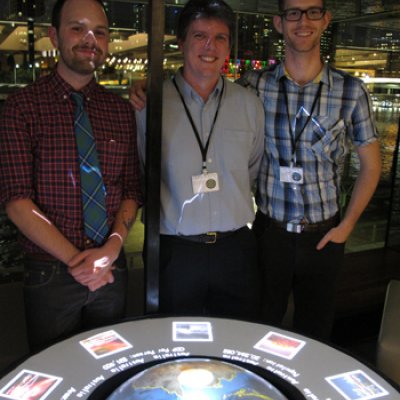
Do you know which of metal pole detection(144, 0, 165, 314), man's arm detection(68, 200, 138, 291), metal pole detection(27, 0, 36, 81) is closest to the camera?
metal pole detection(144, 0, 165, 314)

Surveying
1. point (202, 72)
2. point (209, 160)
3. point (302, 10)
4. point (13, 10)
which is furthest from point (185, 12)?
point (13, 10)

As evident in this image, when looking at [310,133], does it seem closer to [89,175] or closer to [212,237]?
[212,237]

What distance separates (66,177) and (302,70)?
40.5 inches

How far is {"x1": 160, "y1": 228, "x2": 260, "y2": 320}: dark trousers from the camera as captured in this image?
1.89 m

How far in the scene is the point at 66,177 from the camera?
5.30 feet

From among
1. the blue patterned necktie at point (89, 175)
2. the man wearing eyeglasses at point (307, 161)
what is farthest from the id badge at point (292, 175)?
A: the blue patterned necktie at point (89, 175)

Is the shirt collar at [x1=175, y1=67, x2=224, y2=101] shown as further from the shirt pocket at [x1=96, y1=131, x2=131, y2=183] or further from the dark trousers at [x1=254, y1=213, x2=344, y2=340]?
the dark trousers at [x1=254, y1=213, x2=344, y2=340]

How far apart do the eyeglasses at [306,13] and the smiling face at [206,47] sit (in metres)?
0.25

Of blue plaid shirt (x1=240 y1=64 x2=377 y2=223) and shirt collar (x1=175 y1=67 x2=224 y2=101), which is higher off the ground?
shirt collar (x1=175 y1=67 x2=224 y2=101)

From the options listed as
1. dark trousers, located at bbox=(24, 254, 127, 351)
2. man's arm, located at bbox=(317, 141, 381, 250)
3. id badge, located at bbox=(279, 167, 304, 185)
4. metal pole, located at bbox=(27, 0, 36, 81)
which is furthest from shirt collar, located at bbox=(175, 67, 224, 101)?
metal pole, located at bbox=(27, 0, 36, 81)

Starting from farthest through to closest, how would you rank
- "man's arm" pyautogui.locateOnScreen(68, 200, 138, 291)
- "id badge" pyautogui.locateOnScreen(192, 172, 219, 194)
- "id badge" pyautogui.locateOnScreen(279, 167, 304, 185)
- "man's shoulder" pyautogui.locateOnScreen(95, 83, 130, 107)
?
1. "id badge" pyautogui.locateOnScreen(279, 167, 304, 185)
2. "id badge" pyautogui.locateOnScreen(192, 172, 219, 194)
3. "man's shoulder" pyautogui.locateOnScreen(95, 83, 130, 107)
4. "man's arm" pyautogui.locateOnScreen(68, 200, 138, 291)

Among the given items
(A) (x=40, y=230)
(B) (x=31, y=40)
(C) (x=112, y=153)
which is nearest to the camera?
(A) (x=40, y=230)

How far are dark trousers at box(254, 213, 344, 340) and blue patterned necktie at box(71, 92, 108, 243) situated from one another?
0.73 m

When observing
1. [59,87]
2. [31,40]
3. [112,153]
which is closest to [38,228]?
[112,153]
